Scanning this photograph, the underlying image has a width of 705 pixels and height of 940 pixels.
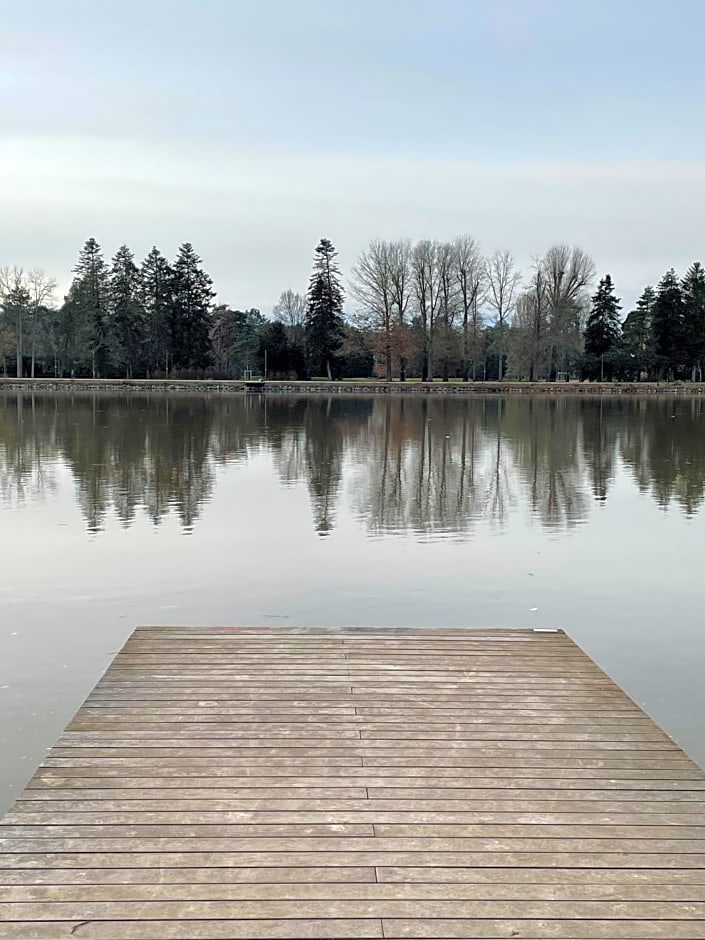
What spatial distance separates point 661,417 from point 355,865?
38.1 metres

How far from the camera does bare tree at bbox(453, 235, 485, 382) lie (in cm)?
7288

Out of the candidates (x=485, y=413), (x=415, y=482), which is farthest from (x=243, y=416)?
(x=415, y=482)

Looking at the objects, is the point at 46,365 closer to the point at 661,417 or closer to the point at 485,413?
the point at 485,413

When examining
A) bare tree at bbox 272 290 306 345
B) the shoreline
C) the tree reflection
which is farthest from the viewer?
bare tree at bbox 272 290 306 345

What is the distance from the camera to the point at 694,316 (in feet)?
225

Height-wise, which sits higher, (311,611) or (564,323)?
(564,323)

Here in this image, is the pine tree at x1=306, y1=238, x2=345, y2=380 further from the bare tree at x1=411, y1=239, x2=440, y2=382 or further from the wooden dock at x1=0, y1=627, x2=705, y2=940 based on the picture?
the wooden dock at x1=0, y1=627, x2=705, y2=940

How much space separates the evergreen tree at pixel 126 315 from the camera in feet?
229

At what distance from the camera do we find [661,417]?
128ft

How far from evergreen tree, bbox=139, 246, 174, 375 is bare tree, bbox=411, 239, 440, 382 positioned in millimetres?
19646

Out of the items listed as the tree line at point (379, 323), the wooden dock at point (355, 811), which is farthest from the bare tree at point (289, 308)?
the wooden dock at point (355, 811)

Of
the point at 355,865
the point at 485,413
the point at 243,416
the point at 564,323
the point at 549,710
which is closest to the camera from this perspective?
the point at 355,865

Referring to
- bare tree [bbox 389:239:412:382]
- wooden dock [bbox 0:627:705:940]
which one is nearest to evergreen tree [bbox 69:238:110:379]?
bare tree [bbox 389:239:412:382]

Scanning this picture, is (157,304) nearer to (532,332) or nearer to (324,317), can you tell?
(324,317)
